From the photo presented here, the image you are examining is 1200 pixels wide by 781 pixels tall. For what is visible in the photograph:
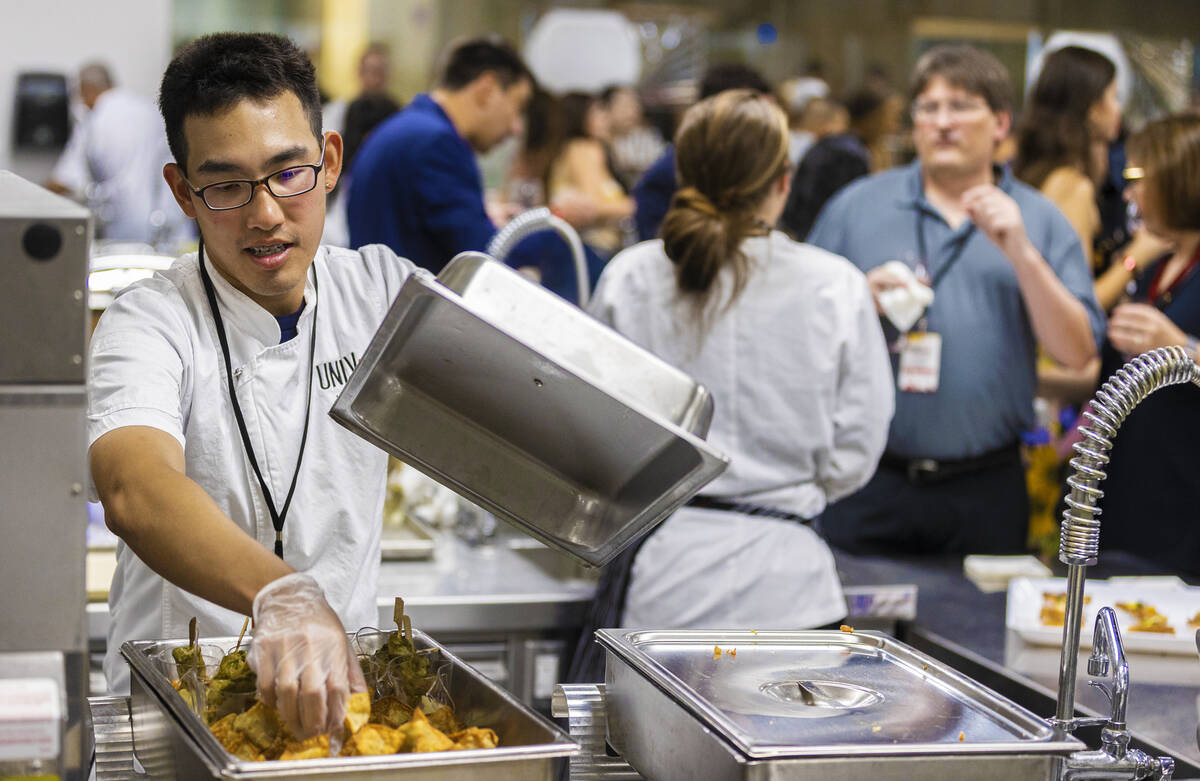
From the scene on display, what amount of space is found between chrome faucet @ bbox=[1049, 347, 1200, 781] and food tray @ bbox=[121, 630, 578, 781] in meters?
0.54

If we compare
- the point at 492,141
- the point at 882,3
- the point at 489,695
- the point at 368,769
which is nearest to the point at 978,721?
the point at 489,695

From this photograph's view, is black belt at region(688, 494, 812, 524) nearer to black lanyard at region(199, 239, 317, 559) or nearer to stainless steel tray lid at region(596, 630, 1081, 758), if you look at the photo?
stainless steel tray lid at region(596, 630, 1081, 758)

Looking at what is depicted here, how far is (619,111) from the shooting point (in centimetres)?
751

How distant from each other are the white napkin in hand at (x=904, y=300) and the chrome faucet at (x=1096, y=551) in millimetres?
1168

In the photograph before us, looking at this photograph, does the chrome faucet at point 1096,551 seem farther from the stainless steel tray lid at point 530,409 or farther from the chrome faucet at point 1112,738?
the stainless steel tray lid at point 530,409

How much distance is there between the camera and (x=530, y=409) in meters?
1.27

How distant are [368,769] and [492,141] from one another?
2.66m

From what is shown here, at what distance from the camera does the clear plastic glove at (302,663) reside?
96cm

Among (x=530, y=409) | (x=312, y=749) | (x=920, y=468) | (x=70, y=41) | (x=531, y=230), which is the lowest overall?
(x=920, y=468)

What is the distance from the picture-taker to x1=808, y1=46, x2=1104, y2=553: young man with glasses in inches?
101

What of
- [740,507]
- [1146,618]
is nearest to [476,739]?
[740,507]

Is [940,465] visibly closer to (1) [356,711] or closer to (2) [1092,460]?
(2) [1092,460]

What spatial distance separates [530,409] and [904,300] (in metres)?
1.39

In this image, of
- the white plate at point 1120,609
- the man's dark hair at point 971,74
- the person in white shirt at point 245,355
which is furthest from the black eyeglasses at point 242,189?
the man's dark hair at point 971,74
